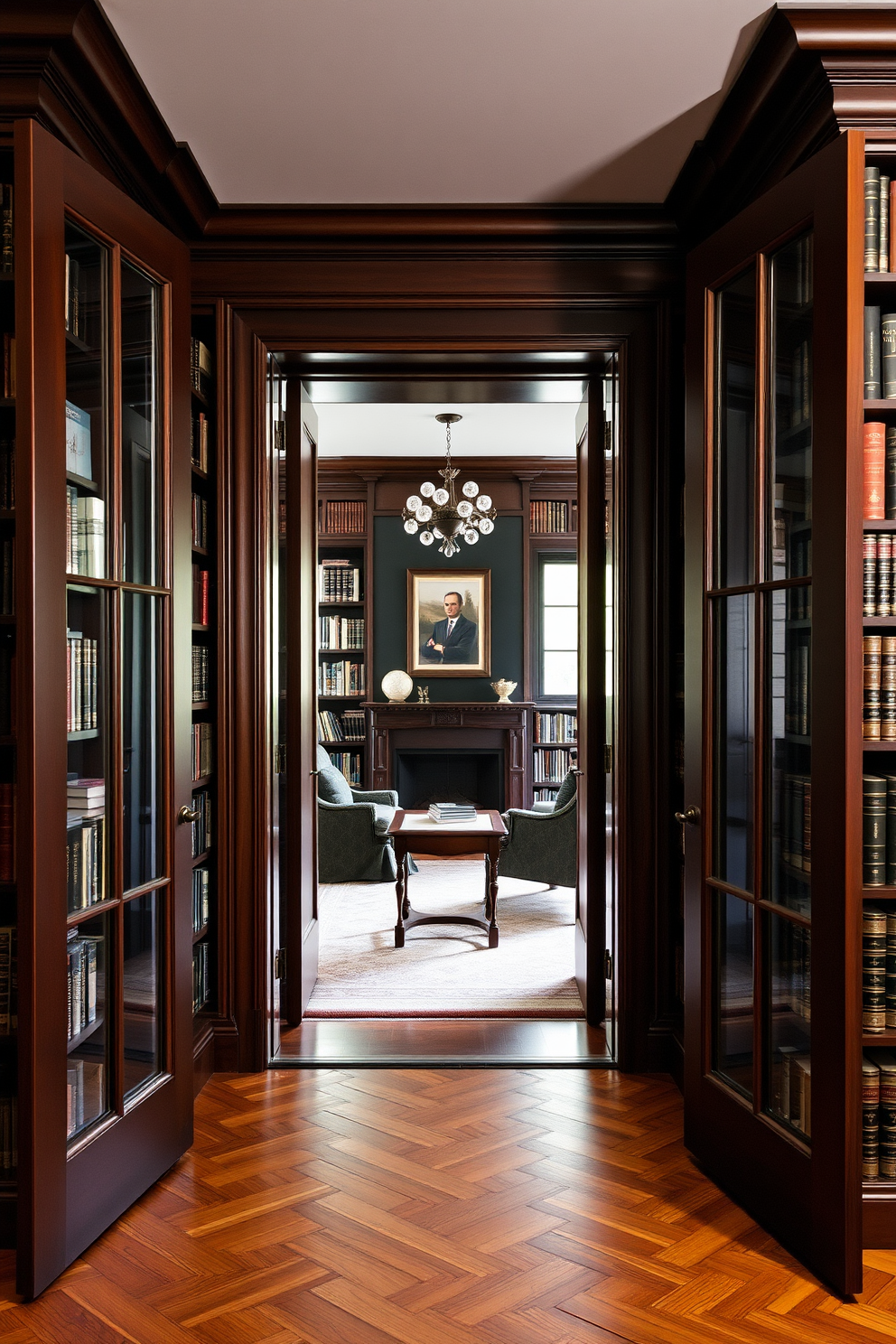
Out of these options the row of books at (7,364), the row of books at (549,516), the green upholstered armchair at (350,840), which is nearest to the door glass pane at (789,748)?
the row of books at (7,364)

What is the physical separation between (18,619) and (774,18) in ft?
7.43

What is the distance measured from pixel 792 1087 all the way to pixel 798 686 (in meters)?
0.97

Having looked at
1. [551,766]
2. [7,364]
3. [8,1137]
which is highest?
[7,364]

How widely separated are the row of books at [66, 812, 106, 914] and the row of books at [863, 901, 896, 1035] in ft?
6.07

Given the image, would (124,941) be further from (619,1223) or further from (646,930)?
(646,930)

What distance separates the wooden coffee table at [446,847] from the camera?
511cm

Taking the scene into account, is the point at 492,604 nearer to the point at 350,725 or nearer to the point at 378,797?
the point at 350,725

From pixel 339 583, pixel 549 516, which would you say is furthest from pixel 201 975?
pixel 549 516

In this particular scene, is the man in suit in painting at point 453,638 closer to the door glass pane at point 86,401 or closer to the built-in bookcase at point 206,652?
the built-in bookcase at point 206,652

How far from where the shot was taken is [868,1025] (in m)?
2.33

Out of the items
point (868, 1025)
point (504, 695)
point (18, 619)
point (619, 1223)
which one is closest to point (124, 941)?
point (18, 619)

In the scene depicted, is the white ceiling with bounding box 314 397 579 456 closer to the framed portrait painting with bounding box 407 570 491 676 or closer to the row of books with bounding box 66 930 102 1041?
the framed portrait painting with bounding box 407 570 491 676

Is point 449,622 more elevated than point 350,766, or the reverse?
point 449,622

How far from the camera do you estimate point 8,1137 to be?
2.37m
